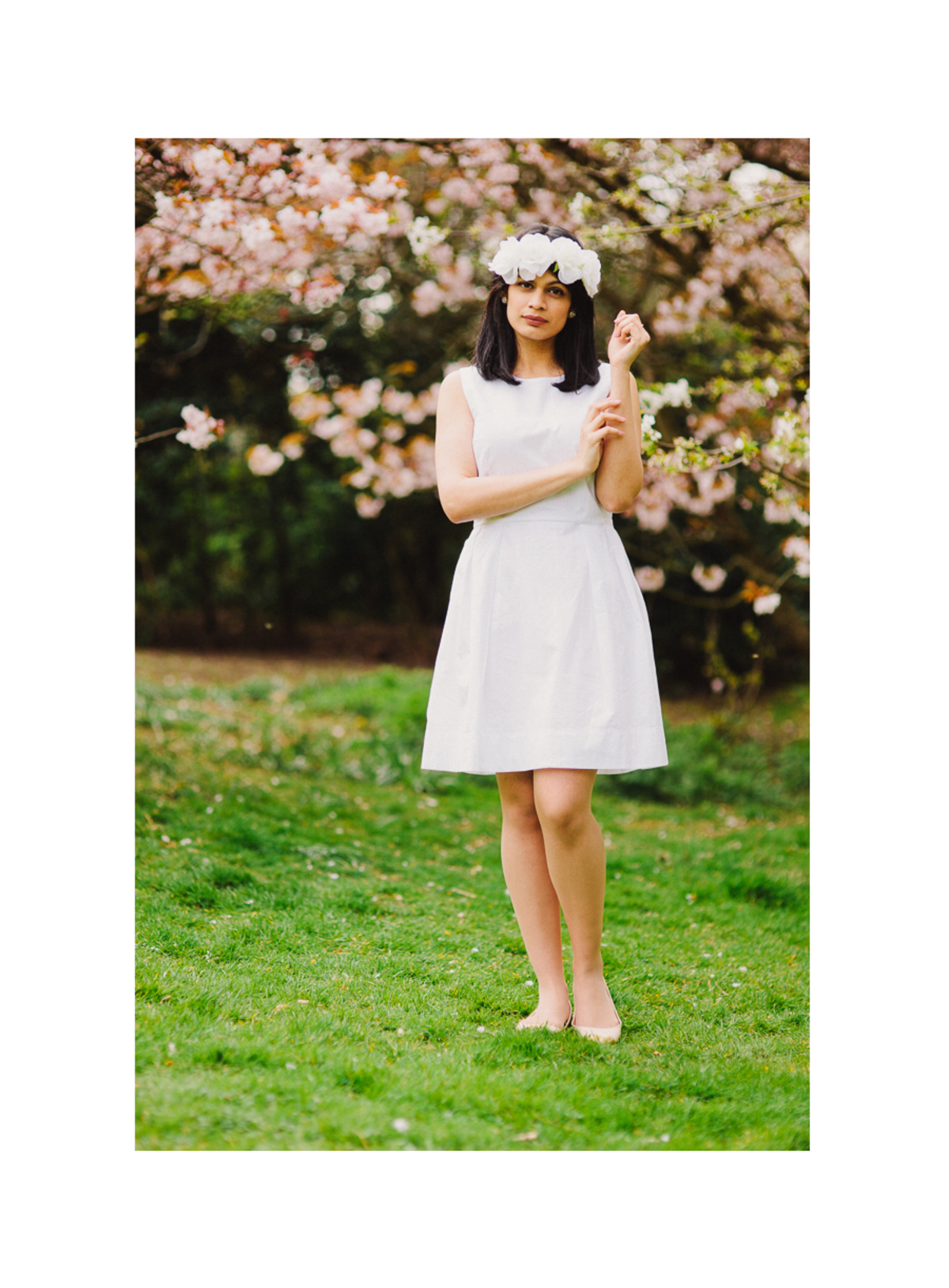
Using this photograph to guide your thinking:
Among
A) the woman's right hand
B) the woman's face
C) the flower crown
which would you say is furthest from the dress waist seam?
the flower crown

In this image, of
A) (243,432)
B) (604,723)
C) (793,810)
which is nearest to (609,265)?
(793,810)

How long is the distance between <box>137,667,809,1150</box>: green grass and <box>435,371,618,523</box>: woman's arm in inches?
42.7

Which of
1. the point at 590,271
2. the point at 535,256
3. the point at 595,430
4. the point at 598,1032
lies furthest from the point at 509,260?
the point at 598,1032

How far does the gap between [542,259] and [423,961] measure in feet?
5.61

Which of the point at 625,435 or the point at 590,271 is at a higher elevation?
the point at 590,271

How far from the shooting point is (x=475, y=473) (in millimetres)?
2182

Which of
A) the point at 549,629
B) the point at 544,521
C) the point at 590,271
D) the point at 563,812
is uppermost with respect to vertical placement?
the point at 590,271

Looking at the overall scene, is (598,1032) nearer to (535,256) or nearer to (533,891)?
(533,891)

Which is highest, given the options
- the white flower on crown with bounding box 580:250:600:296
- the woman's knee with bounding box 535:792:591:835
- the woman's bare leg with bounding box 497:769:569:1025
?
the white flower on crown with bounding box 580:250:600:296

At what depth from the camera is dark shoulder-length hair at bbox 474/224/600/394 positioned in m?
2.18

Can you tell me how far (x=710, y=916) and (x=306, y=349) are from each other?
4.11 metres

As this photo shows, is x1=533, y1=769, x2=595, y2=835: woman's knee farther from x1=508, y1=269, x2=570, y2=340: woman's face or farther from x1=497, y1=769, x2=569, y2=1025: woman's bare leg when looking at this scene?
x1=508, y1=269, x2=570, y2=340: woman's face

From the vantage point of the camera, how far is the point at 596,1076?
6.71ft

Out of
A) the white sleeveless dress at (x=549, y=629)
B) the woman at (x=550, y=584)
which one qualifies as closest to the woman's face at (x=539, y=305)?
the woman at (x=550, y=584)
